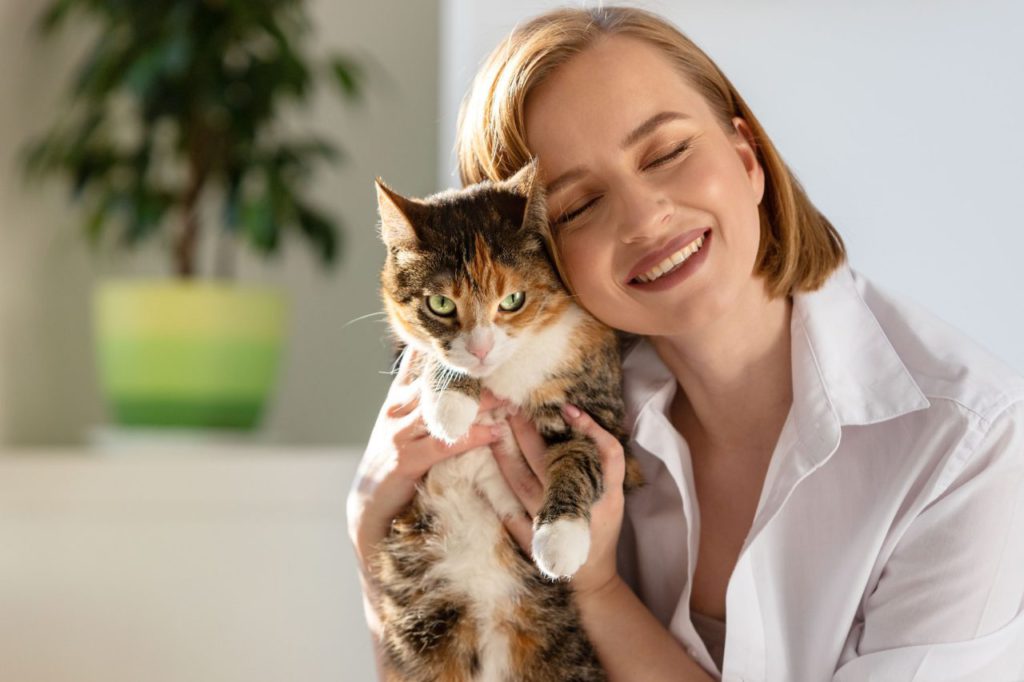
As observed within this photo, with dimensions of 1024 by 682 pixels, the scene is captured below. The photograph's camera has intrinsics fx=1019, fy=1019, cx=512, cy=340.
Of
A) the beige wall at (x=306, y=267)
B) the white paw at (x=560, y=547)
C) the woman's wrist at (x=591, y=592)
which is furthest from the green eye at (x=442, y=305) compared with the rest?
the beige wall at (x=306, y=267)

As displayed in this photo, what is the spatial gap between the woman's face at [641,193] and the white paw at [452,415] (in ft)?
0.80

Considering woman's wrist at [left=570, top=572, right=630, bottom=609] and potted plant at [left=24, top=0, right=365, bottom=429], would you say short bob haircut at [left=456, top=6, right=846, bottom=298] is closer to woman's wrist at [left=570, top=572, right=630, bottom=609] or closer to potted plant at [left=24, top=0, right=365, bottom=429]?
woman's wrist at [left=570, top=572, right=630, bottom=609]

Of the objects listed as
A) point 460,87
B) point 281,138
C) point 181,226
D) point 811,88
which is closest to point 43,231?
point 181,226

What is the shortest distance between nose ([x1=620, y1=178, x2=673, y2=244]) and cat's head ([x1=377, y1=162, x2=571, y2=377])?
124 millimetres

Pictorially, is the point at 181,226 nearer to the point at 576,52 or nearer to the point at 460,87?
the point at 460,87

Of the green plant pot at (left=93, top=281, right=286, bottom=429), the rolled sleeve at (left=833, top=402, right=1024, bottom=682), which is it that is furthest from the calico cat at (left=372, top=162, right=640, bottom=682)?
the green plant pot at (left=93, top=281, right=286, bottom=429)

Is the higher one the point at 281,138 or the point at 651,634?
the point at 281,138

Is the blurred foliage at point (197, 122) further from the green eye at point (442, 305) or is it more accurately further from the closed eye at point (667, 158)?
the closed eye at point (667, 158)

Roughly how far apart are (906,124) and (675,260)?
869mm

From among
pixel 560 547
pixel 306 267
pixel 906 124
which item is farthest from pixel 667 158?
pixel 306 267

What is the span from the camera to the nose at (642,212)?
4.62 ft

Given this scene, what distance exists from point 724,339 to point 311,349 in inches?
70.4

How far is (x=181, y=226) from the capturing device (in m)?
2.82

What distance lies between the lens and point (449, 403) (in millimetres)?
1434
